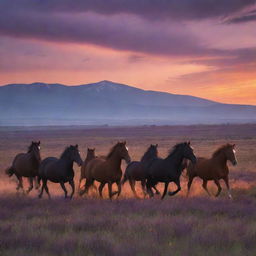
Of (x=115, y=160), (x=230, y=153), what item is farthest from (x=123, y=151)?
(x=230, y=153)

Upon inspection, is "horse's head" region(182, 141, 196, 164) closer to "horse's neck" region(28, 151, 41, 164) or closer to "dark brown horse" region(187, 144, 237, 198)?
"dark brown horse" region(187, 144, 237, 198)

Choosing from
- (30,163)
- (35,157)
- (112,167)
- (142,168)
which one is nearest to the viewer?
(112,167)

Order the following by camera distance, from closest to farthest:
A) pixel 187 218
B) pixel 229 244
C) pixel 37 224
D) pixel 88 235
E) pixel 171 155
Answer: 1. pixel 229 244
2. pixel 88 235
3. pixel 37 224
4. pixel 187 218
5. pixel 171 155

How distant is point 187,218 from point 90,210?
3.00 meters

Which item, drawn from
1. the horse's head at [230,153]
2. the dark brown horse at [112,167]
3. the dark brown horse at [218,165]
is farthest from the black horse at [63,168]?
the horse's head at [230,153]

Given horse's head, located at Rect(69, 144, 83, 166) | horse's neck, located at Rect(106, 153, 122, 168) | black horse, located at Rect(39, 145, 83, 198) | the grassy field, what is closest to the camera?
the grassy field

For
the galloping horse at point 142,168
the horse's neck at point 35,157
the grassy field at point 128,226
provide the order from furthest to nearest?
the horse's neck at point 35,157
the galloping horse at point 142,168
the grassy field at point 128,226

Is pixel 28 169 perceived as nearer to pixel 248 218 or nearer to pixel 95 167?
pixel 95 167

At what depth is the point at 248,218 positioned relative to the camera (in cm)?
→ 1157

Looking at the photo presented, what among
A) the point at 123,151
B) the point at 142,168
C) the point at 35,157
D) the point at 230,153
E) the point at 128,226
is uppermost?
the point at 123,151

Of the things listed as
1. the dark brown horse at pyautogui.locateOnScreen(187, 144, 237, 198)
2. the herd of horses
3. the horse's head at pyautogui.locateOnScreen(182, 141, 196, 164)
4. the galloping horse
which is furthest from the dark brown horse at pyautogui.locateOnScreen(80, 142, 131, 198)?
the dark brown horse at pyautogui.locateOnScreen(187, 144, 237, 198)

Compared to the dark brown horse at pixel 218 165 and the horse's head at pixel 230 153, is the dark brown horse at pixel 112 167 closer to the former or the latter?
the dark brown horse at pixel 218 165

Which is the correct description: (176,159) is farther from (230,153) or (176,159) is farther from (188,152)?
(230,153)

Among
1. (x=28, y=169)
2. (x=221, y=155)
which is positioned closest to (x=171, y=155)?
(x=221, y=155)
